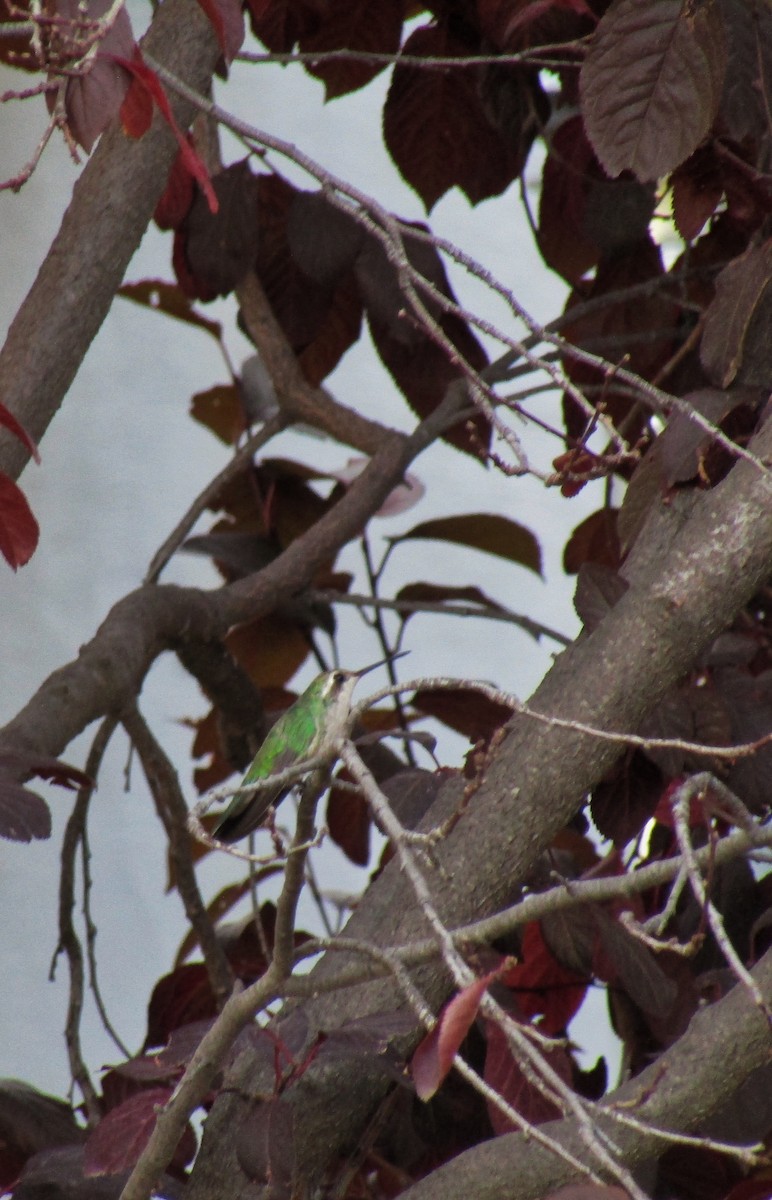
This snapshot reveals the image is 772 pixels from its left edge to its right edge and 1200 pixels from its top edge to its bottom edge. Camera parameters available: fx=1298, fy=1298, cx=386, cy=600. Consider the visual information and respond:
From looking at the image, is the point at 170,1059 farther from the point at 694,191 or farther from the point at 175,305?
the point at 175,305

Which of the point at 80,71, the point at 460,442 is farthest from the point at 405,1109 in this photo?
the point at 80,71

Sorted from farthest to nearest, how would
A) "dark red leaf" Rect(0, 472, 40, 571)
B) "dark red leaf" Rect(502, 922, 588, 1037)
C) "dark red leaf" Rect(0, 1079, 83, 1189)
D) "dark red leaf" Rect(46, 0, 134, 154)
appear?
1. "dark red leaf" Rect(502, 922, 588, 1037)
2. "dark red leaf" Rect(0, 1079, 83, 1189)
3. "dark red leaf" Rect(0, 472, 40, 571)
4. "dark red leaf" Rect(46, 0, 134, 154)

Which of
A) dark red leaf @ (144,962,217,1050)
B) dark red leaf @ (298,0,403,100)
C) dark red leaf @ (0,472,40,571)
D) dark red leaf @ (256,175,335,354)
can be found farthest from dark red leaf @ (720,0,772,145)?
dark red leaf @ (144,962,217,1050)

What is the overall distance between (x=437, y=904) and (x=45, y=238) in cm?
178

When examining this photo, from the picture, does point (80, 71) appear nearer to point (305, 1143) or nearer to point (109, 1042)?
point (305, 1143)

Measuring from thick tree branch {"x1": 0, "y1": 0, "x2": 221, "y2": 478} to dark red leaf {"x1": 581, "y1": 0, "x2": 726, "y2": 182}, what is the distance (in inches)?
14.4

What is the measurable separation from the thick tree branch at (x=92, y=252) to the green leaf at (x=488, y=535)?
627mm

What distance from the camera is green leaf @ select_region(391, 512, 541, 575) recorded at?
1.66 meters

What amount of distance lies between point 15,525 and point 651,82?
566 mm

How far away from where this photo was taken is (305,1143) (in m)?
0.87

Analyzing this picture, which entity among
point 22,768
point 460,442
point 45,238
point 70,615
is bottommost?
point 22,768

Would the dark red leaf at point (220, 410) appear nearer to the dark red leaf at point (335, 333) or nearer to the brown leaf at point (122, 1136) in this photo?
the dark red leaf at point (335, 333)

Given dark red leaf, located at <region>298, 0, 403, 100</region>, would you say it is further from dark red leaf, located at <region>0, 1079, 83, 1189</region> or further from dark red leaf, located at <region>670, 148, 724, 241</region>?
dark red leaf, located at <region>0, 1079, 83, 1189</region>

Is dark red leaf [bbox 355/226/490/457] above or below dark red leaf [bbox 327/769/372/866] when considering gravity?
above
